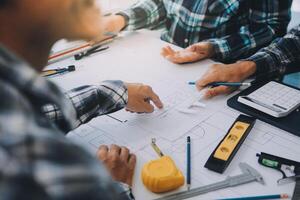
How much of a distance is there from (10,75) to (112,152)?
470 millimetres

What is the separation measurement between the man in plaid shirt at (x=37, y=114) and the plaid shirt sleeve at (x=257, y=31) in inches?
34.6

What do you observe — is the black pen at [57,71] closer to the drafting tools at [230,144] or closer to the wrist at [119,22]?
the wrist at [119,22]

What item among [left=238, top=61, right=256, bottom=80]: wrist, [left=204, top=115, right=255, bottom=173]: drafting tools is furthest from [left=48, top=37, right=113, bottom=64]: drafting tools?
[left=204, top=115, right=255, bottom=173]: drafting tools

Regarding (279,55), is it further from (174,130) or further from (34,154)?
(34,154)

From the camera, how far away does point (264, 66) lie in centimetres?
115

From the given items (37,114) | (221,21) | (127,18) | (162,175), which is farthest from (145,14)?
(37,114)

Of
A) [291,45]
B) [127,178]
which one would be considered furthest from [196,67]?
[127,178]

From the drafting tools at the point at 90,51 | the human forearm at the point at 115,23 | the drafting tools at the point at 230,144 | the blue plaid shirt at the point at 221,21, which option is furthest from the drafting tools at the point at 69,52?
the drafting tools at the point at 230,144

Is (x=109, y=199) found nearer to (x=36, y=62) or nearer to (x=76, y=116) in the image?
(x=36, y=62)

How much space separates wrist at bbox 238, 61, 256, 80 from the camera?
1.11 m

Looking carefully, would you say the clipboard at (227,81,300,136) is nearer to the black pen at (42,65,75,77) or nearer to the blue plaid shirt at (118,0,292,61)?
the blue plaid shirt at (118,0,292,61)

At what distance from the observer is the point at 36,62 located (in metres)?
0.47

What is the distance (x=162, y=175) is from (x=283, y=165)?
271 mm

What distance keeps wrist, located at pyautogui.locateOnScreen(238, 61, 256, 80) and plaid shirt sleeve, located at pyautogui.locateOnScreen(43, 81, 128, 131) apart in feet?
1.24
